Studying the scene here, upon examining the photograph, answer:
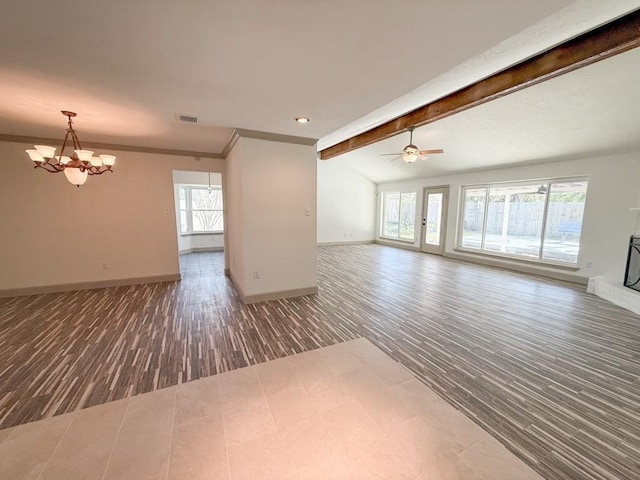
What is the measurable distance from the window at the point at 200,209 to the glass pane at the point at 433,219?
7.06m

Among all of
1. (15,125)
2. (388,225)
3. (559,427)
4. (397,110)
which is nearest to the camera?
(559,427)

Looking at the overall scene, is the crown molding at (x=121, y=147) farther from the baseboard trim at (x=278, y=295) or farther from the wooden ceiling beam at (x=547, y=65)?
the wooden ceiling beam at (x=547, y=65)

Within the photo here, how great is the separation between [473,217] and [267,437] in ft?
25.2

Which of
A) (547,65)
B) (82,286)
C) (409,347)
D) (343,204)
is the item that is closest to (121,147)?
(82,286)

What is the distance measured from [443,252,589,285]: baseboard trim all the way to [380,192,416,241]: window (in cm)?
183

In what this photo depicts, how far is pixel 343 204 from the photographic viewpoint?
961 centimetres

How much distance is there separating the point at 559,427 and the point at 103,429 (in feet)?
10.2

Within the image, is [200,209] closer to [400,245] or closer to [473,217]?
[400,245]

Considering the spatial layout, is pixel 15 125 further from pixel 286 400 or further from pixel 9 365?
pixel 286 400

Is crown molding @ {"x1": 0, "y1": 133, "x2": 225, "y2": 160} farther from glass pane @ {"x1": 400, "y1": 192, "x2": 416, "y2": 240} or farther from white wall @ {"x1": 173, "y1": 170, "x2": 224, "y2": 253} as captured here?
glass pane @ {"x1": 400, "y1": 192, "x2": 416, "y2": 240}

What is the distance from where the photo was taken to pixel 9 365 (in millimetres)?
2291

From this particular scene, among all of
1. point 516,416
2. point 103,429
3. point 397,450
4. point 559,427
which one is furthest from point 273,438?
point 559,427

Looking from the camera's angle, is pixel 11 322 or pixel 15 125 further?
pixel 15 125

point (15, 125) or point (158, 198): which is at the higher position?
point (15, 125)
